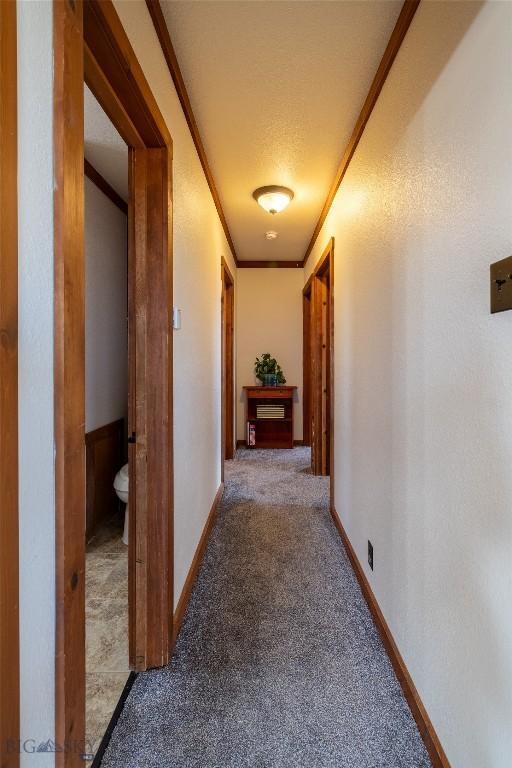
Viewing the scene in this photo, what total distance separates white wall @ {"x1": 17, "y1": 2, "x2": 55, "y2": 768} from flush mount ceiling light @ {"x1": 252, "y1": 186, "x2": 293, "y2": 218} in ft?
7.48

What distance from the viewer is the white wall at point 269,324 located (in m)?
5.12

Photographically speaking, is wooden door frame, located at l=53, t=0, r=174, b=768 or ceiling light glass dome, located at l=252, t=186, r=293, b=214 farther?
ceiling light glass dome, located at l=252, t=186, r=293, b=214

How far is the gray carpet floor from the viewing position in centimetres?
114

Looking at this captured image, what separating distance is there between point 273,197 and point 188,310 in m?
1.39

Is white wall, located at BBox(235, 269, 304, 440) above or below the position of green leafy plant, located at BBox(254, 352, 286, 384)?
above

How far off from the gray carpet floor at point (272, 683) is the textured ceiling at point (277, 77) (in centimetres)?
238

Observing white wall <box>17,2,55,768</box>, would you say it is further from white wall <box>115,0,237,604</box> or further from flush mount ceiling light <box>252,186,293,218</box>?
flush mount ceiling light <box>252,186,293,218</box>

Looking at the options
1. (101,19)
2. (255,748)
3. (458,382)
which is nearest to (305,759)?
(255,748)

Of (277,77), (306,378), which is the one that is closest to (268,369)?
(306,378)

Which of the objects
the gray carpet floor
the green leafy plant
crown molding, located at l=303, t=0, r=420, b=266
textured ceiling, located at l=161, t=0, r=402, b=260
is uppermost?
textured ceiling, located at l=161, t=0, r=402, b=260

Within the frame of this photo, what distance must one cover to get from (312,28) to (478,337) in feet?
4.47

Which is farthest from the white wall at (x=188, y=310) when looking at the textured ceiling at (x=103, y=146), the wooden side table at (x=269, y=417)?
the wooden side table at (x=269, y=417)

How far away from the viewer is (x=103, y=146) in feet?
7.41

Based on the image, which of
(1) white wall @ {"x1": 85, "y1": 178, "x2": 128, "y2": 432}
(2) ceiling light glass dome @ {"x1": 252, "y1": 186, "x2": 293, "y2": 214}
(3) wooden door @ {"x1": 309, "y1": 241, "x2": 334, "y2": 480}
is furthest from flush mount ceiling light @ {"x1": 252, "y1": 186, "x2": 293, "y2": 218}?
(1) white wall @ {"x1": 85, "y1": 178, "x2": 128, "y2": 432}
